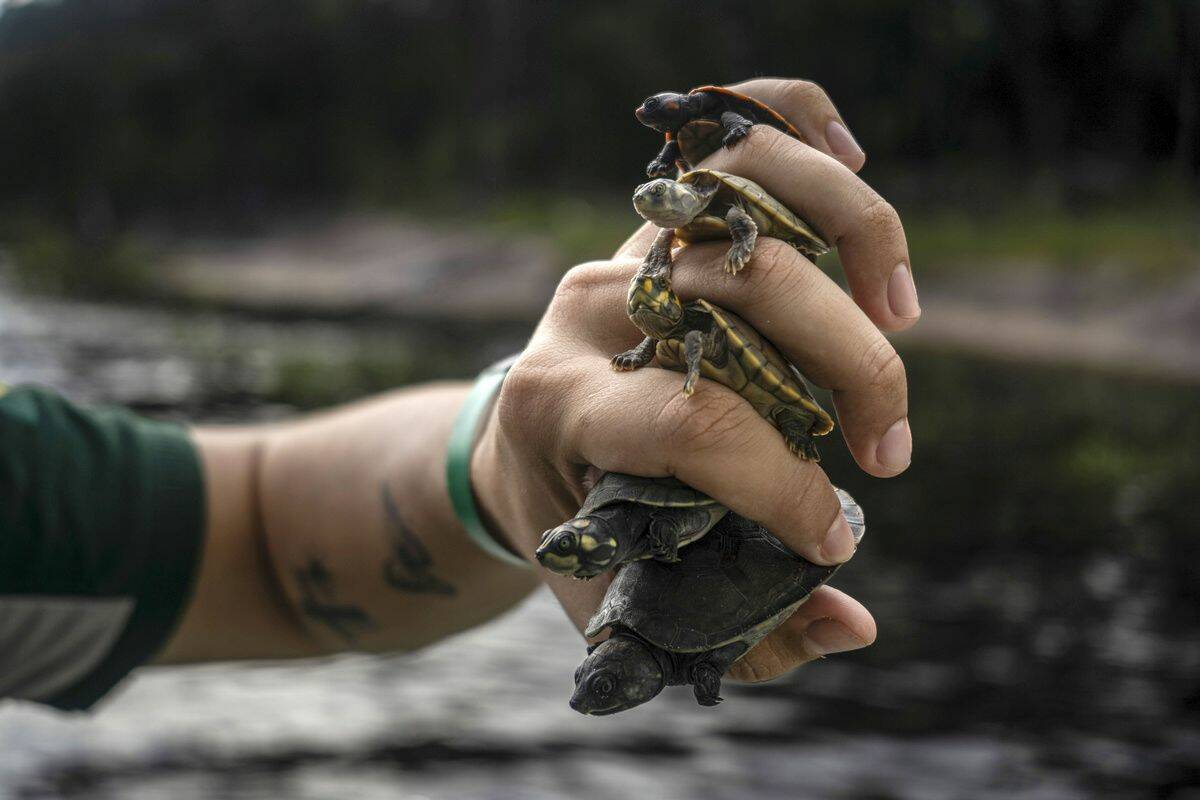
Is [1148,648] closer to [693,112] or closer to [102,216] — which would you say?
[693,112]

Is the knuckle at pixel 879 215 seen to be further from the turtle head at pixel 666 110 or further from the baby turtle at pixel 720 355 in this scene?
the turtle head at pixel 666 110

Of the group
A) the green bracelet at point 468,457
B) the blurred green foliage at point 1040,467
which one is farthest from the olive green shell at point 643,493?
the blurred green foliage at point 1040,467

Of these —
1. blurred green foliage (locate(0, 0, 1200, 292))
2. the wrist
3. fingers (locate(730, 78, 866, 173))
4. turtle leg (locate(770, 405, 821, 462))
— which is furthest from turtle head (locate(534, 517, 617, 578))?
blurred green foliage (locate(0, 0, 1200, 292))

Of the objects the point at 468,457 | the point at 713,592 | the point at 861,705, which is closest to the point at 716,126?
the point at 713,592

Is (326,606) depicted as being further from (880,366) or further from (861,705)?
(861,705)

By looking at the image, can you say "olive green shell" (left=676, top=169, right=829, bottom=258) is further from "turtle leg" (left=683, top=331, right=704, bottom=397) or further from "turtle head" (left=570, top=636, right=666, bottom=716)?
"turtle head" (left=570, top=636, right=666, bottom=716)
